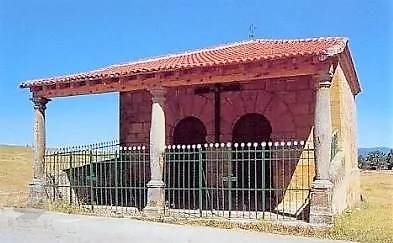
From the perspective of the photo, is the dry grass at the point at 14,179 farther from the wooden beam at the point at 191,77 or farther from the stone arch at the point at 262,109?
the stone arch at the point at 262,109

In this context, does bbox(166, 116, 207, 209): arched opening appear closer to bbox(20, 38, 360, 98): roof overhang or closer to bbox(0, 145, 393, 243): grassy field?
bbox(20, 38, 360, 98): roof overhang

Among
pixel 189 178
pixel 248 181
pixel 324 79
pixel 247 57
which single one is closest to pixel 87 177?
pixel 189 178

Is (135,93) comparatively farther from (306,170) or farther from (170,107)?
(306,170)

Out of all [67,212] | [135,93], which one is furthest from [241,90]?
[67,212]

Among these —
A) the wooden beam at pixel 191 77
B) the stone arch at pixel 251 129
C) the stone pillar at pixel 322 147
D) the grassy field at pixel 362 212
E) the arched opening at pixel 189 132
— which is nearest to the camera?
the grassy field at pixel 362 212

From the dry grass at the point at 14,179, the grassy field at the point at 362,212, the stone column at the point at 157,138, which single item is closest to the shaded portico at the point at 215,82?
the stone column at the point at 157,138

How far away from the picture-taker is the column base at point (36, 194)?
13.3 m

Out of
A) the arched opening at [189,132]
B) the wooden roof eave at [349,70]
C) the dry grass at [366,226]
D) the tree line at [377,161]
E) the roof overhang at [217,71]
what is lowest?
the dry grass at [366,226]

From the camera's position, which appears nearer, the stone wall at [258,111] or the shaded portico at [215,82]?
the shaded portico at [215,82]

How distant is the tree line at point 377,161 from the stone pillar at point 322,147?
26641mm

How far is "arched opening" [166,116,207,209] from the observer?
13246 millimetres

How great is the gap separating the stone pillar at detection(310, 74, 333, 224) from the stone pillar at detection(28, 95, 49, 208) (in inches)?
277

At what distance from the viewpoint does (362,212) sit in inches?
521

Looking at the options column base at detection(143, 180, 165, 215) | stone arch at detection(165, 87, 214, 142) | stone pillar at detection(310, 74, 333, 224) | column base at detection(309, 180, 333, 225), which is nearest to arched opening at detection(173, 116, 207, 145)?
stone arch at detection(165, 87, 214, 142)
